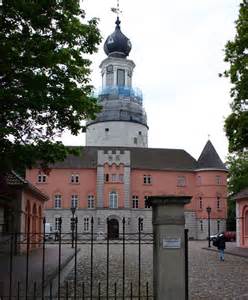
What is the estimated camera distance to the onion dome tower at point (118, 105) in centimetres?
7981

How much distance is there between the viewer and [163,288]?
8648mm

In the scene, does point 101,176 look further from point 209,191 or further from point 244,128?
point 244,128

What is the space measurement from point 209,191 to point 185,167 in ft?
17.3

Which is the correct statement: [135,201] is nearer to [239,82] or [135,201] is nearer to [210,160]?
[210,160]

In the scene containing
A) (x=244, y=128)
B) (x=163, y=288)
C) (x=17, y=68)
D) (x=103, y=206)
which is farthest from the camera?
(x=103, y=206)

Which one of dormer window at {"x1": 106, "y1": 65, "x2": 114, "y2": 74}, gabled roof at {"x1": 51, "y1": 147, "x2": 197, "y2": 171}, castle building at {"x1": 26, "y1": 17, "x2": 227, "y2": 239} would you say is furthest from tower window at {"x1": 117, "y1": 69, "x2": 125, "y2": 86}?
gabled roof at {"x1": 51, "y1": 147, "x2": 197, "y2": 171}

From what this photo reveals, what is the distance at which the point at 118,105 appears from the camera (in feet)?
Answer: 261

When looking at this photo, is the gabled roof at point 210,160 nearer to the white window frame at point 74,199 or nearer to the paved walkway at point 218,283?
the white window frame at point 74,199

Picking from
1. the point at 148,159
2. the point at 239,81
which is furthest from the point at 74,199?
the point at 239,81

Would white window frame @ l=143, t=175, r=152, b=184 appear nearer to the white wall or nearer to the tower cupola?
the white wall

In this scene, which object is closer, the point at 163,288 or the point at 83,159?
the point at 163,288

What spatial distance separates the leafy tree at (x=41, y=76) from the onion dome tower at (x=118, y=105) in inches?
2453

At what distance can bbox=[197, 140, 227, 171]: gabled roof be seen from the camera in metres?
74.3

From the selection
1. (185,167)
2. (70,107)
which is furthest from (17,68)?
(185,167)
